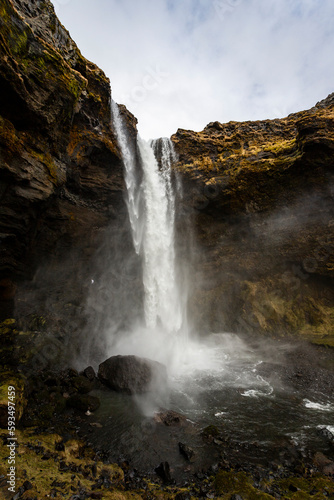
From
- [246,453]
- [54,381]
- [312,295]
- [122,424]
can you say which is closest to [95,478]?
[122,424]

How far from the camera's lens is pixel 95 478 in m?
6.16

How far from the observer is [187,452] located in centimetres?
769

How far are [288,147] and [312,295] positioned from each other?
14.5 m

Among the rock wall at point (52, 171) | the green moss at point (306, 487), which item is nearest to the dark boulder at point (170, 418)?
the green moss at point (306, 487)

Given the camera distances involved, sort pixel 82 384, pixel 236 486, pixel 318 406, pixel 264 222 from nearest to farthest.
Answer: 1. pixel 236 486
2. pixel 318 406
3. pixel 82 384
4. pixel 264 222

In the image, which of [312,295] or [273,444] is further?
[312,295]

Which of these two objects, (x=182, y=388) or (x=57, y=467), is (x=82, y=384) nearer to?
(x=182, y=388)

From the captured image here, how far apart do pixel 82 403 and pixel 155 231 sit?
1752cm

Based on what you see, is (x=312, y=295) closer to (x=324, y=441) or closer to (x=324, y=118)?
(x=324, y=118)

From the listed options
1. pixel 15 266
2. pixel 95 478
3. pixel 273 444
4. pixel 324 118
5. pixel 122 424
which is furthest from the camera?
pixel 324 118

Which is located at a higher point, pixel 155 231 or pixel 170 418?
pixel 155 231

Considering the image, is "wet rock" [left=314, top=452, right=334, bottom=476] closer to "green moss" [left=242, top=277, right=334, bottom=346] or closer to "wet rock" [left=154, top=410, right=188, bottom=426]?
"wet rock" [left=154, top=410, right=188, bottom=426]

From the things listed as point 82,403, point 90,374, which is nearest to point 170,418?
point 82,403

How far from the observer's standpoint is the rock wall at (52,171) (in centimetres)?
1151
